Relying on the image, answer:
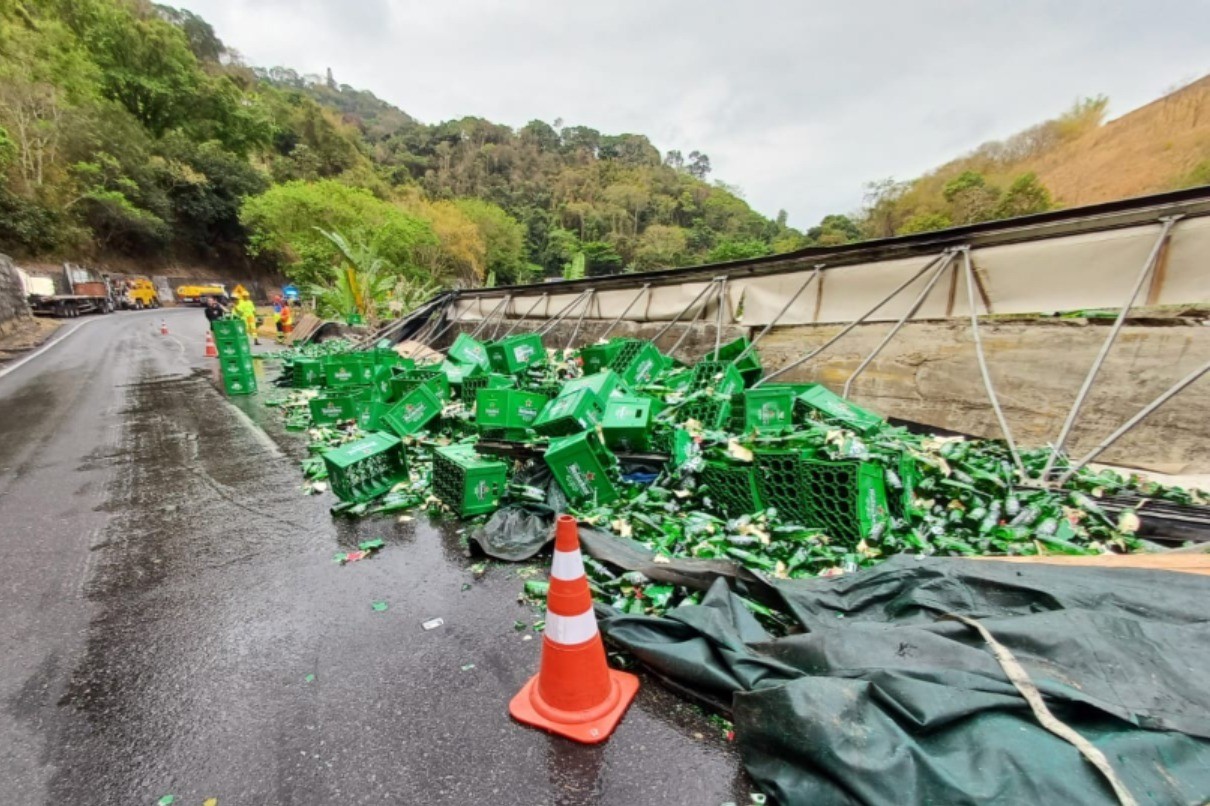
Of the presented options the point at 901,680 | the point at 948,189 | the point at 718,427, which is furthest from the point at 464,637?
the point at 948,189

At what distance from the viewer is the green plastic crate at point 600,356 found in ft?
21.3

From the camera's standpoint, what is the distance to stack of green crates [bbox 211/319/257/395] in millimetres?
8312

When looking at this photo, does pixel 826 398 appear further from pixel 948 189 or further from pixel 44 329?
pixel 948 189

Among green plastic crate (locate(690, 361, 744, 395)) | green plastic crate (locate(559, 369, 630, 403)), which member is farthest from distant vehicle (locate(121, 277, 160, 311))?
green plastic crate (locate(690, 361, 744, 395))

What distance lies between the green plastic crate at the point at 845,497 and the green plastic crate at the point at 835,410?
1142mm

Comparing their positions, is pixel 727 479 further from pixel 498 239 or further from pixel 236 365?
pixel 498 239

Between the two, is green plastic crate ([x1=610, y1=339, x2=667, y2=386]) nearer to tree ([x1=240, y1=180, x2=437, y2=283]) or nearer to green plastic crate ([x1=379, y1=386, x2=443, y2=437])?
green plastic crate ([x1=379, y1=386, x2=443, y2=437])

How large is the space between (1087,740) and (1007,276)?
16.6ft

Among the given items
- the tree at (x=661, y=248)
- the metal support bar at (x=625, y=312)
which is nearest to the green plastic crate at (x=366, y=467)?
the metal support bar at (x=625, y=312)

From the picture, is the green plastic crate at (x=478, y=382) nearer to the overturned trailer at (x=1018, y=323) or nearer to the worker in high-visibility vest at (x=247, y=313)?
the overturned trailer at (x=1018, y=323)

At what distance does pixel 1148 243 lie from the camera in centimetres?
411

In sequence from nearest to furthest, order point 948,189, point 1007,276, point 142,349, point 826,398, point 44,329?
point 826,398
point 1007,276
point 142,349
point 44,329
point 948,189

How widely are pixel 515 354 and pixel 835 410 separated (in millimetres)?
→ 4100

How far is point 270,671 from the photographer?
7.23ft
